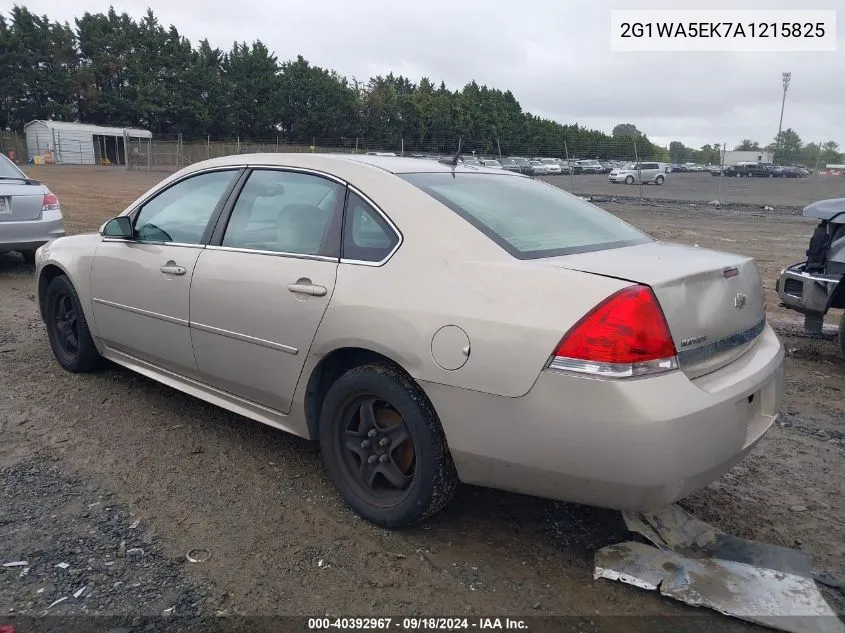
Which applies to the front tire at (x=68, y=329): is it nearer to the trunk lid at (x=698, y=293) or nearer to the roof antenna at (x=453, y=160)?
the roof antenna at (x=453, y=160)

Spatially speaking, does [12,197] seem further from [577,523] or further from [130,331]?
[577,523]

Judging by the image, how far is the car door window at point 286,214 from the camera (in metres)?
3.23

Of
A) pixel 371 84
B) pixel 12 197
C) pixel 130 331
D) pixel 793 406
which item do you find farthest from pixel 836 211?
pixel 371 84

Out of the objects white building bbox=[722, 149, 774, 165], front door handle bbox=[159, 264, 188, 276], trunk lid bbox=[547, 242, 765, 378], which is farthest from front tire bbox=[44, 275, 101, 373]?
white building bbox=[722, 149, 774, 165]

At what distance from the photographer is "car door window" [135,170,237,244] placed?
3.81 meters

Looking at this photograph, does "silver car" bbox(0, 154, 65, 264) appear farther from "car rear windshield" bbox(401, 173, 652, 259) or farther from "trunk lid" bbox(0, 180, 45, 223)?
"car rear windshield" bbox(401, 173, 652, 259)

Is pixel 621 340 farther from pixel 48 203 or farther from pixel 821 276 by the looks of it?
pixel 48 203

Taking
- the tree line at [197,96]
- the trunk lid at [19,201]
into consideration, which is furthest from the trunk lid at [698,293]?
the tree line at [197,96]

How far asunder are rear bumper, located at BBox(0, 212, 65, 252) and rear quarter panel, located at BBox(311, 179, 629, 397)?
6457 mm

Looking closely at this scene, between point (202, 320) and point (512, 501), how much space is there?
5.89 feet

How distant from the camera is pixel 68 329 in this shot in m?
4.88

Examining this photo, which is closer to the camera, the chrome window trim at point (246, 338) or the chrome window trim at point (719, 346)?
the chrome window trim at point (719, 346)

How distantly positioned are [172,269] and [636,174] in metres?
37.3

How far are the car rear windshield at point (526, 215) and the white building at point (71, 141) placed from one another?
50313 millimetres
